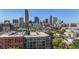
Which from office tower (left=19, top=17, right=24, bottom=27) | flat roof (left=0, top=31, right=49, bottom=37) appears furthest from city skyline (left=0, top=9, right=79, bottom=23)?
flat roof (left=0, top=31, right=49, bottom=37)

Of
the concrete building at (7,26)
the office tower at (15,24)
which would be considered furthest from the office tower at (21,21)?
the concrete building at (7,26)

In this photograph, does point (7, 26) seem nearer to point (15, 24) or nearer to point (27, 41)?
point (15, 24)

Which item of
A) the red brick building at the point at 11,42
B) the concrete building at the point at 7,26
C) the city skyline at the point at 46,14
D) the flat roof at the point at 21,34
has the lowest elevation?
the red brick building at the point at 11,42

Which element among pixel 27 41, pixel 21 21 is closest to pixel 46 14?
pixel 21 21

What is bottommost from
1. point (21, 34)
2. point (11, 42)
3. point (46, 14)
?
point (11, 42)

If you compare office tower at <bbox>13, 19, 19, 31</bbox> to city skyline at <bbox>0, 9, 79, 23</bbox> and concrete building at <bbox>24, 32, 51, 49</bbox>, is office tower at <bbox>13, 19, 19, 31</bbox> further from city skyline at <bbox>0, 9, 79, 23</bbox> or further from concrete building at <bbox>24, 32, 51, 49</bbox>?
concrete building at <bbox>24, 32, 51, 49</bbox>

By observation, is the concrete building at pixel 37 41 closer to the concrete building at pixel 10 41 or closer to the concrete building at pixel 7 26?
the concrete building at pixel 10 41
